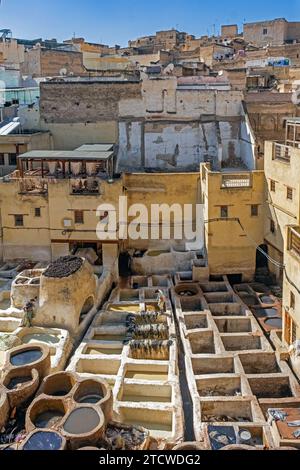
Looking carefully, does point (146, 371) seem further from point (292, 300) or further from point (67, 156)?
point (67, 156)

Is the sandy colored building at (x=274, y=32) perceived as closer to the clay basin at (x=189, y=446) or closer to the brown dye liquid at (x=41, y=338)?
the brown dye liquid at (x=41, y=338)

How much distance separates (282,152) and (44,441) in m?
16.2

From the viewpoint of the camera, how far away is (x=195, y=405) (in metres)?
15.3

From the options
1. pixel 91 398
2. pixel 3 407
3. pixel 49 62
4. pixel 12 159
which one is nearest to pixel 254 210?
pixel 91 398

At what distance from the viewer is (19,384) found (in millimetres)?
15203

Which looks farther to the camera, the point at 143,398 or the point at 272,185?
the point at 272,185

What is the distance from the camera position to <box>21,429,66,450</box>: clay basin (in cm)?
1217

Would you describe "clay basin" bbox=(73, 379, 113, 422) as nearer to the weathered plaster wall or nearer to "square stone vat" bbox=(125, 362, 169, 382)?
"square stone vat" bbox=(125, 362, 169, 382)

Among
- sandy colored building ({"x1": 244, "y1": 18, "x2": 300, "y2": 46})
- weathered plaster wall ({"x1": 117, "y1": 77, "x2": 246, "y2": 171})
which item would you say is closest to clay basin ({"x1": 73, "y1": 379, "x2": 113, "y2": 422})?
weathered plaster wall ({"x1": 117, "y1": 77, "x2": 246, "y2": 171})

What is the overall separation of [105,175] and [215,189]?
5.77 m

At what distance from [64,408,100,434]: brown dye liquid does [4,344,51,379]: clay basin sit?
2.53 metres
